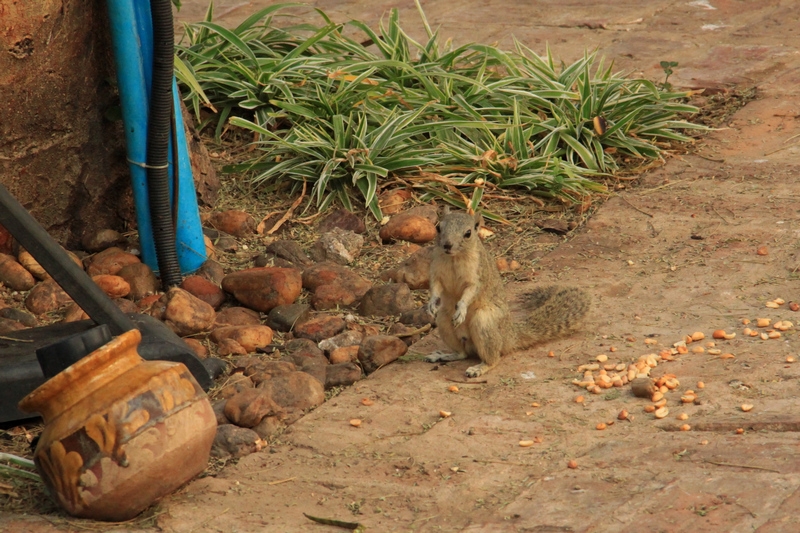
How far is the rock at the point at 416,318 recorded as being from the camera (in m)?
5.06

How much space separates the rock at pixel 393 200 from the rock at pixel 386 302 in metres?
1.14

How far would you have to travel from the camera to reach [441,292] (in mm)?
4598

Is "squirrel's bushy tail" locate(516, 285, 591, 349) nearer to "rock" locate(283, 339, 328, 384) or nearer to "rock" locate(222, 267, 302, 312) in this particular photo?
"rock" locate(283, 339, 328, 384)

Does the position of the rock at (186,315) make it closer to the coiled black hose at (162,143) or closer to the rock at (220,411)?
the coiled black hose at (162,143)

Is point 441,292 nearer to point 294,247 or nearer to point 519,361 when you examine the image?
point 519,361

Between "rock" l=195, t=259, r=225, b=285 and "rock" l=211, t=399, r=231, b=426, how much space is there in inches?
53.5

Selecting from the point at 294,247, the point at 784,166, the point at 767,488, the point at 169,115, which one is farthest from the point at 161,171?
the point at 784,166

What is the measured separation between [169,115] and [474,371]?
6.77 feet

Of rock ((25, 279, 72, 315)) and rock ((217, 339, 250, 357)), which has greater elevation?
rock ((25, 279, 72, 315))

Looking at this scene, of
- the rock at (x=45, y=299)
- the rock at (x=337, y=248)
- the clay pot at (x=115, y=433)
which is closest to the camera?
the clay pot at (x=115, y=433)

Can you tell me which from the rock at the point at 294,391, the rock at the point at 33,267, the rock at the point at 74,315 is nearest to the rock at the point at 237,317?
the rock at the point at 74,315

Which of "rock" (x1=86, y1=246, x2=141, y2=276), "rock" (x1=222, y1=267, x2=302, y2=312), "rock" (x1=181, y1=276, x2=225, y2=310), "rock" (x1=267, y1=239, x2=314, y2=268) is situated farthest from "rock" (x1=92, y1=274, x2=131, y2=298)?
"rock" (x1=267, y1=239, x2=314, y2=268)

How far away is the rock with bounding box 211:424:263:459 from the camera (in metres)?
3.81

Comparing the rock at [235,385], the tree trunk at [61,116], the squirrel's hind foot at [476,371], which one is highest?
the tree trunk at [61,116]
